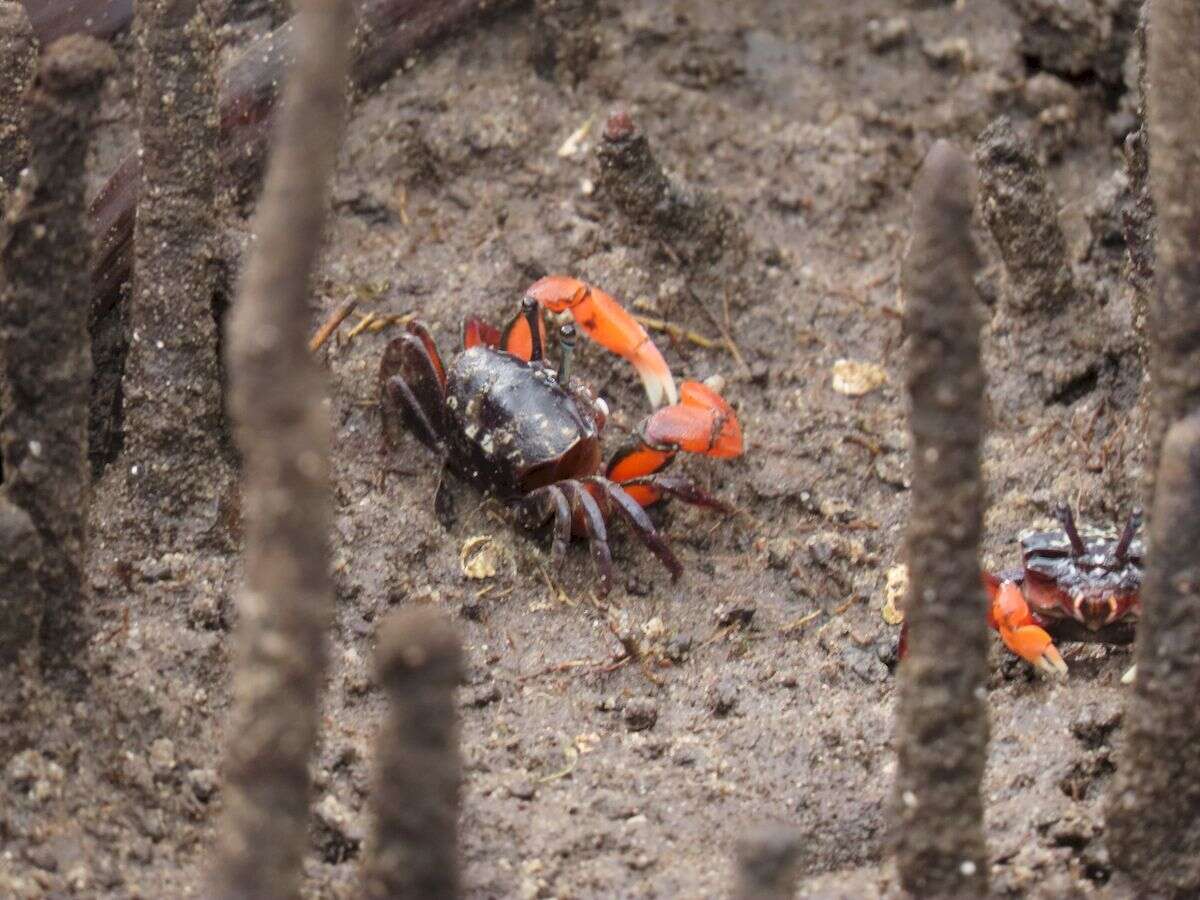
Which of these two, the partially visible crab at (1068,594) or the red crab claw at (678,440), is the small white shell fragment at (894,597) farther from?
the red crab claw at (678,440)

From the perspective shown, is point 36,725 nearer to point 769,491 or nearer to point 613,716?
point 613,716

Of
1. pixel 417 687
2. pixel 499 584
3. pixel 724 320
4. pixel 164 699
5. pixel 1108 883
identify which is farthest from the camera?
pixel 724 320

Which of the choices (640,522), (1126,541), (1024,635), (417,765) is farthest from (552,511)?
(417,765)

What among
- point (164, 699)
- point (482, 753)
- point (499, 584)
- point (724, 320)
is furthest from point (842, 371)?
point (164, 699)

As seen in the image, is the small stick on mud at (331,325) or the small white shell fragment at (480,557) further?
the small stick on mud at (331,325)

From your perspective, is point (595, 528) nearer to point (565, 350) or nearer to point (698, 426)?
point (698, 426)

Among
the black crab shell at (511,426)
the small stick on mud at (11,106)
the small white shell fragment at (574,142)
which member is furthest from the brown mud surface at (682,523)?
the small stick on mud at (11,106)

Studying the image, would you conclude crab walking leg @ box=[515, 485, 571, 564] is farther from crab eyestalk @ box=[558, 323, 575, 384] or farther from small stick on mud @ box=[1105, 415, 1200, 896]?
small stick on mud @ box=[1105, 415, 1200, 896]
